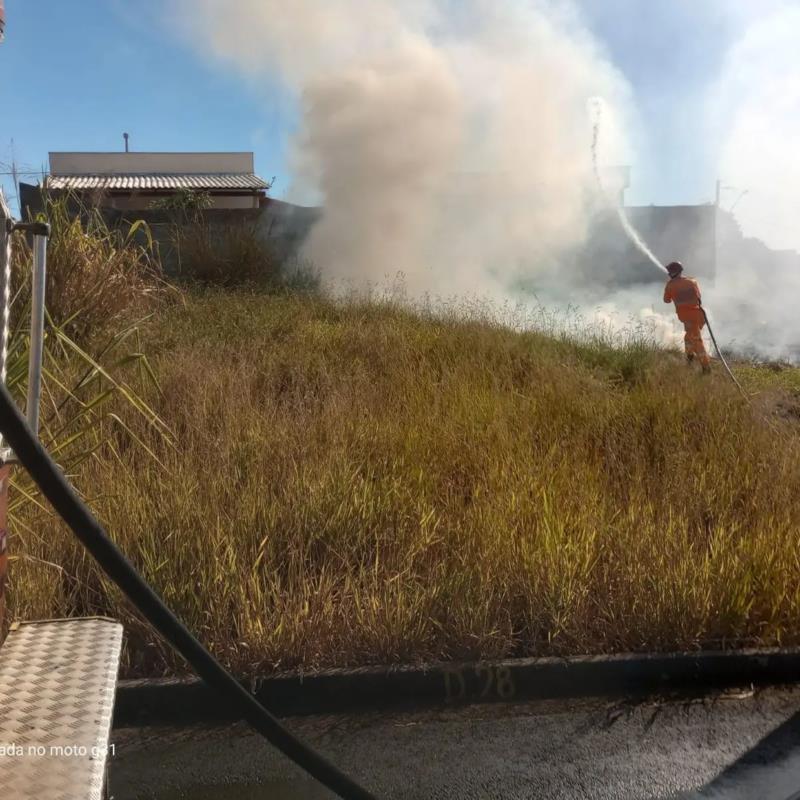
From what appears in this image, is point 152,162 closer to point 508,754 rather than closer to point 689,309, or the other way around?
point 689,309

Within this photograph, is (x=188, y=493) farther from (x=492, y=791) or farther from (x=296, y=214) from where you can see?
(x=296, y=214)

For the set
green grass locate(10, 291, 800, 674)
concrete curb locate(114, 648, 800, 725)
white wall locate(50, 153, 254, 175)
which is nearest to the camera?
concrete curb locate(114, 648, 800, 725)

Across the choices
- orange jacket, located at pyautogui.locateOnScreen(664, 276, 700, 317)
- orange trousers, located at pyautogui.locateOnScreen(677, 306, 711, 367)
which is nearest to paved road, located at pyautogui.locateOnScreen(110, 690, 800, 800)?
orange trousers, located at pyautogui.locateOnScreen(677, 306, 711, 367)

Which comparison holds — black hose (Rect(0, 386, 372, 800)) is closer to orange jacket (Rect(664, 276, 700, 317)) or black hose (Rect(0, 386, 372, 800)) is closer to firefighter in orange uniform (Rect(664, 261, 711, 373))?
firefighter in orange uniform (Rect(664, 261, 711, 373))

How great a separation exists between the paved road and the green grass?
10.1 inches

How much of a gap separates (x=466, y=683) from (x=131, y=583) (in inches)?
66.8

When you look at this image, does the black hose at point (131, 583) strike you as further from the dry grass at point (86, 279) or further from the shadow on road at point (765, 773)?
the dry grass at point (86, 279)

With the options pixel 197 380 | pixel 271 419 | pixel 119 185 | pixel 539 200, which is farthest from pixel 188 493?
pixel 119 185

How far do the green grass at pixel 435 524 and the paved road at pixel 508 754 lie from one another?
10.1 inches

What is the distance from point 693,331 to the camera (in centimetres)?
970

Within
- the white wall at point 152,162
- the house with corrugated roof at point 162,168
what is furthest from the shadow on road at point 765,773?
the white wall at point 152,162

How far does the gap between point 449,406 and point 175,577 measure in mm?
2865

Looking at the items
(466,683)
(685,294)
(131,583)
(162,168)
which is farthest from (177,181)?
(131,583)

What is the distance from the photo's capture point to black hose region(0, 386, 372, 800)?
1.33 metres
